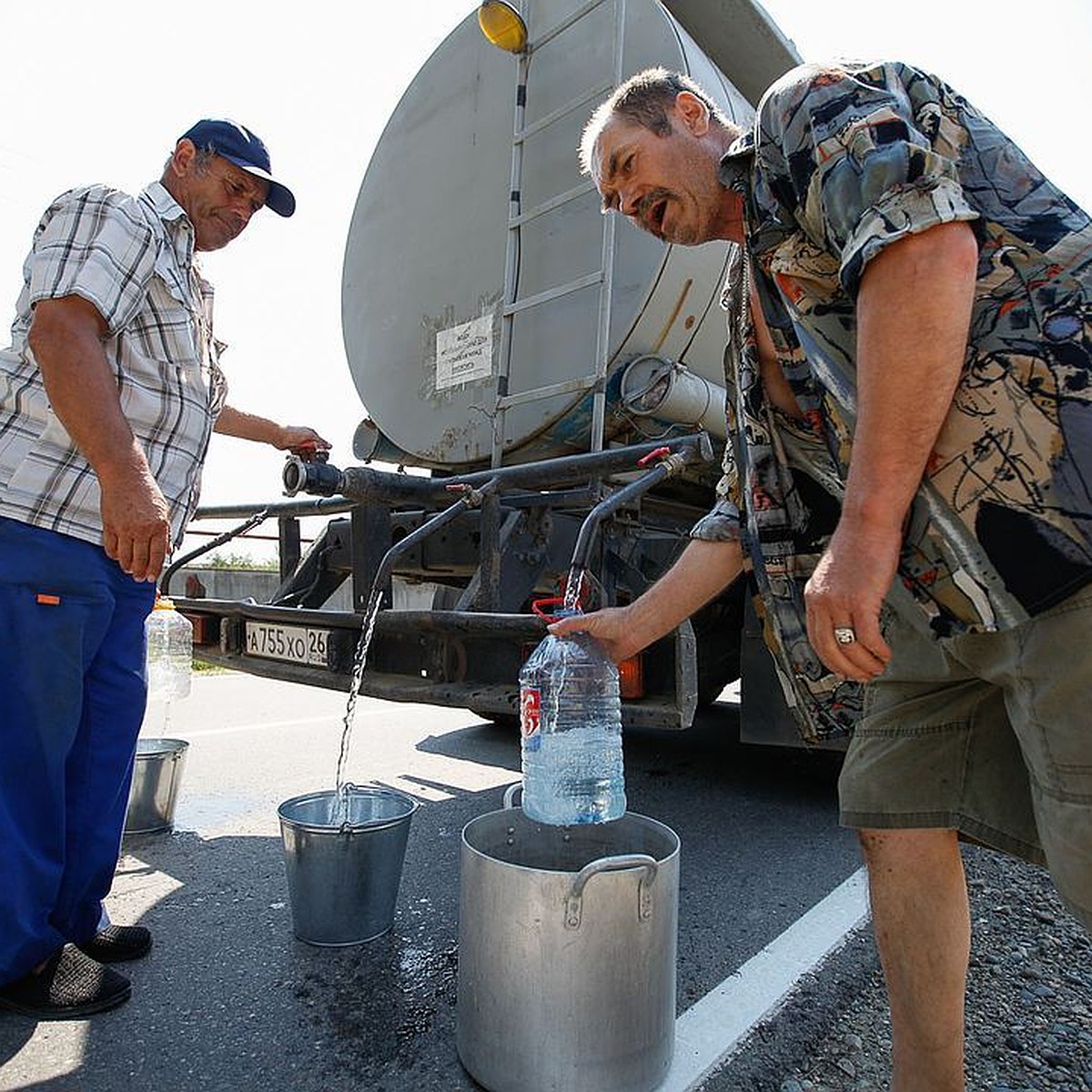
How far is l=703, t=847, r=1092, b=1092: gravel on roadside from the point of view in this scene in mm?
1714

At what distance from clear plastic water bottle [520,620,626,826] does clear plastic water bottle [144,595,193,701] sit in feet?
6.07

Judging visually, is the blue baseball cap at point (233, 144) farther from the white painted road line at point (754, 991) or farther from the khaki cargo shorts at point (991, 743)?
the white painted road line at point (754, 991)

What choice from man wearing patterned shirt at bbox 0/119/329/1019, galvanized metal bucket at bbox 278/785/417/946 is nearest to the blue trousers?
man wearing patterned shirt at bbox 0/119/329/1019

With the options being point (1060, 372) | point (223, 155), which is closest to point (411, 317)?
point (223, 155)

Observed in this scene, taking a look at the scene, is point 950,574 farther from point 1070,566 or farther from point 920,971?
point 920,971

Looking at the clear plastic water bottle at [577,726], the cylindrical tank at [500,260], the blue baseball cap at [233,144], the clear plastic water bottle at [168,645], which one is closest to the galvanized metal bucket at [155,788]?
the clear plastic water bottle at [168,645]

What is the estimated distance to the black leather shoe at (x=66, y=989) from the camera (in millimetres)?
1866

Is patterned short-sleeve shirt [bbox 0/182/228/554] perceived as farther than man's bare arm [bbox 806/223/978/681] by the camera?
Yes

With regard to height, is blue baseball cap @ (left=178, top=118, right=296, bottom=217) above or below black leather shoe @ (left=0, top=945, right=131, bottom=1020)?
above

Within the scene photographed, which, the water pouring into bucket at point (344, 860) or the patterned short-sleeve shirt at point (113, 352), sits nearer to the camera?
the patterned short-sleeve shirt at point (113, 352)

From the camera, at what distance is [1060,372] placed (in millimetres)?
1112

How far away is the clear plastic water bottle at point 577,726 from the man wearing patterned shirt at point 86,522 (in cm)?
102

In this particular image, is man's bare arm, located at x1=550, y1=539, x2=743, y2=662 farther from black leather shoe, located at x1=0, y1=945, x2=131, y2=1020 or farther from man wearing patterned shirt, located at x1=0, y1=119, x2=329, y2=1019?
black leather shoe, located at x1=0, y1=945, x2=131, y2=1020

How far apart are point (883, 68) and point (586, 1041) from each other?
5.45 ft
